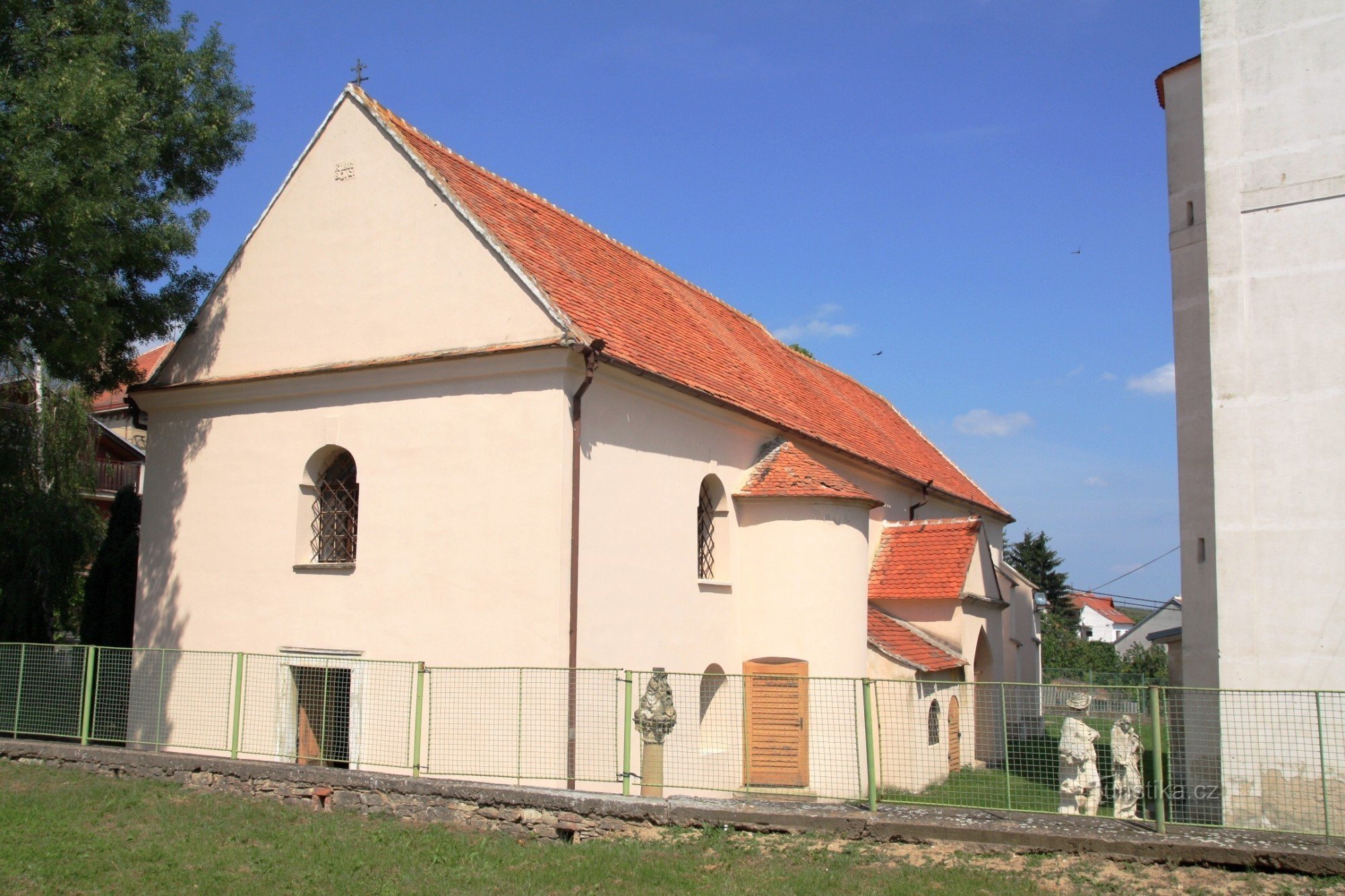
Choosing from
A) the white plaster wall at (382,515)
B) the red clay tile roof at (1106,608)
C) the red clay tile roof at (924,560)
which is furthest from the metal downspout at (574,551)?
the red clay tile roof at (1106,608)

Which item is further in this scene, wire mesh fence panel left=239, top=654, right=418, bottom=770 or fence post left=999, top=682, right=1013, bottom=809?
wire mesh fence panel left=239, top=654, right=418, bottom=770

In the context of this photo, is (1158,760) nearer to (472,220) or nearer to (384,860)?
(384,860)

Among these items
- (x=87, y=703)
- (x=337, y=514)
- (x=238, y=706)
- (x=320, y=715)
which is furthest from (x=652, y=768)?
(x=87, y=703)

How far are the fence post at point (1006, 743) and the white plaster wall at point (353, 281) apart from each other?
6.67m

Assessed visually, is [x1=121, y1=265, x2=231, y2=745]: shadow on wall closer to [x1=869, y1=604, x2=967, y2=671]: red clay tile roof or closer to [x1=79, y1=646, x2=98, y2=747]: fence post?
[x1=79, y1=646, x2=98, y2=747]: fence post

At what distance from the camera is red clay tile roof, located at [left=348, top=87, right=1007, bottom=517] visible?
14.9 metres

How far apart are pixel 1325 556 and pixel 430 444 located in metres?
10.6

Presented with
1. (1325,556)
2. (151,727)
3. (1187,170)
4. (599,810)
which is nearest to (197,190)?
(151,727)

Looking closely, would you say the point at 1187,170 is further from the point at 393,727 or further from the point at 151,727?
the point at 151,727

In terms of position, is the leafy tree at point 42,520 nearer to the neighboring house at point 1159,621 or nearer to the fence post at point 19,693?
the fence post at point 19,693

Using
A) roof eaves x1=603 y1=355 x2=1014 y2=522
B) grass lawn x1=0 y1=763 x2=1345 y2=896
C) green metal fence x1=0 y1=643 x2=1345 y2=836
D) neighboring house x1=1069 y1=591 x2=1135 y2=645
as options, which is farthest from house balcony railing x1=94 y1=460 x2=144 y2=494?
neighboring house x1=1069 y1=591 x2=1135 y2=645

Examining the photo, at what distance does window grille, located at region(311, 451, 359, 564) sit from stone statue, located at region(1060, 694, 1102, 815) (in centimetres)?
938

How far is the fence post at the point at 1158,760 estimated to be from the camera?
8914mm

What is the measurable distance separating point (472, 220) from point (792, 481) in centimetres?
632
